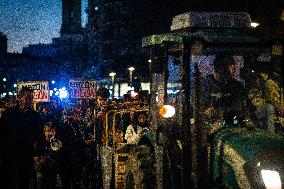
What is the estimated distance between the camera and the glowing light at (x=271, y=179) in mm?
4613

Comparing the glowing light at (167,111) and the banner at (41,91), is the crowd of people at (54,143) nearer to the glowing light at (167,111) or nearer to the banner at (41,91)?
the glowing light at (167,111)

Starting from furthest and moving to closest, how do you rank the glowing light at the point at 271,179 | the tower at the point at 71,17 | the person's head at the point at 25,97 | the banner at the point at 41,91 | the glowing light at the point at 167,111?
1. the tower at the point at 71,17
2. the banner at the point at 41,91
3. the person's head at the point at 25,97
4. the glowing light at the point at 167,111
5. the glowing light at the point at 271,179

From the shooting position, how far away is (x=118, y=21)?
5931 centimetres

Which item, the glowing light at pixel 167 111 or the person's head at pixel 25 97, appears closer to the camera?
the glowing light at pixel 167 111

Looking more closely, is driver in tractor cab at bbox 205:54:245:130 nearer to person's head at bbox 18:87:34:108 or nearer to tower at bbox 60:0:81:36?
person's head at bbox 18:87:34:108

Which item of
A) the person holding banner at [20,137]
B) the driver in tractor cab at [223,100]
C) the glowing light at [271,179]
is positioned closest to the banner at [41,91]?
the person holding banner at [20,137]

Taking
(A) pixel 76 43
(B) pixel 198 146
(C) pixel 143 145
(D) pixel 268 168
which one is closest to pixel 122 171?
(C) pixel 143 145

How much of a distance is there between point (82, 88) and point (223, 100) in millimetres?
10065

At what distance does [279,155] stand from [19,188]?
5628mm

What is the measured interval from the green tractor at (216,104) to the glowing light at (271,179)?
8 cm

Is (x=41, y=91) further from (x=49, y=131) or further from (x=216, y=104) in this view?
(x=216, y=104)

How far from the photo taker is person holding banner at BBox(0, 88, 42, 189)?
26.9 ft

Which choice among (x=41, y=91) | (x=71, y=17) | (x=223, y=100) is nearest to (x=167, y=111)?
(x=223, y=100)

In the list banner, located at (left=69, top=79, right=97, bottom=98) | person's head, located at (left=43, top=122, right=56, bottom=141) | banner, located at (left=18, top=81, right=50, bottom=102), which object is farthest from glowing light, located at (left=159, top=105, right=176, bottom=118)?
banner, located at (left=18, top=81, right=50, bottom=102)
